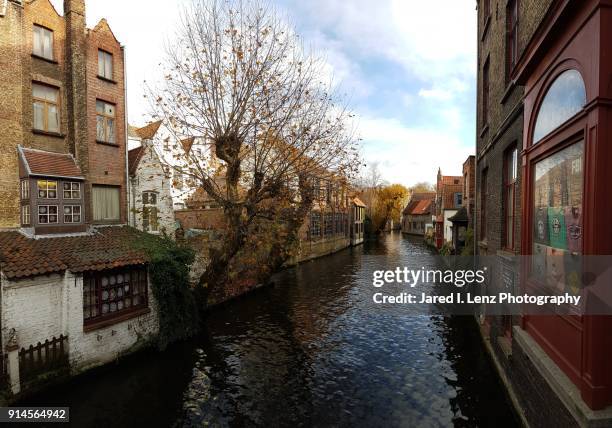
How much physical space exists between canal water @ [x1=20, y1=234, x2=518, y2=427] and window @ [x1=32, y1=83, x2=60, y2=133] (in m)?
8.48

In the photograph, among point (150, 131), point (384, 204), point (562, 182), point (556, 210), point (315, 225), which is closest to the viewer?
point (562, 182)

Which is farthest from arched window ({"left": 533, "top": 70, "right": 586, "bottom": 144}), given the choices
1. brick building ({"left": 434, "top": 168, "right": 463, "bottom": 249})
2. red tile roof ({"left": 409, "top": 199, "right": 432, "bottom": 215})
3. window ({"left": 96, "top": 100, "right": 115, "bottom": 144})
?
red tile roof ({"left": 409, "top": 199, "right": 432, "bottom": 215})

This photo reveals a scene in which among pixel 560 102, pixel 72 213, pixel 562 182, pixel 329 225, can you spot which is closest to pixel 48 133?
pixel 72 213

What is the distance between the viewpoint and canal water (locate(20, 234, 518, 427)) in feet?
25.5

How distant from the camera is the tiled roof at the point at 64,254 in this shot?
8805 millimetres

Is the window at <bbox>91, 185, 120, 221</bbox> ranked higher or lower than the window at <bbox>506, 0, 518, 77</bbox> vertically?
lower

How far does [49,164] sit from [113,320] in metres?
5.71

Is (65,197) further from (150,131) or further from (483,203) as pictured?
(483,203)

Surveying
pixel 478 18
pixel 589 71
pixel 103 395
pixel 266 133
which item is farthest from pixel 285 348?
pixel 478 18

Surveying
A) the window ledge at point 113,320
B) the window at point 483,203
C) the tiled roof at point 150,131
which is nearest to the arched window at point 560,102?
the window at point 483,203

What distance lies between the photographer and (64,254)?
32.8ft

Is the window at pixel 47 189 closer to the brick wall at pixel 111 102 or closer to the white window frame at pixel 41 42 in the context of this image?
the brick wall at pixel 111 102

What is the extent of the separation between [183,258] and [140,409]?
18.2ft

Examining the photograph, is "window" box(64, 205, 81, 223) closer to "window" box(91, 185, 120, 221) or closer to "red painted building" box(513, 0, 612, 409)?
"window" box(91, 185, 120, 221)
